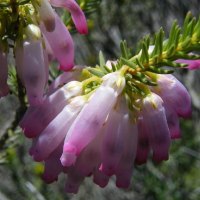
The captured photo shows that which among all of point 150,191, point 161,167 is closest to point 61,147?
point 150,191

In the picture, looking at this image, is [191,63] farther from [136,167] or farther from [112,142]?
[136,167]

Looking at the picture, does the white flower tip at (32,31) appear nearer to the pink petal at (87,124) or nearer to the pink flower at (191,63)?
the pink petal at (87,124)

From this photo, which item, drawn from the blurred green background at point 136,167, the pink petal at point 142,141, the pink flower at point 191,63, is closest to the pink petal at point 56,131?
the pink petal at point 142,141

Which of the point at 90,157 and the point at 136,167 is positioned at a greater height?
the point at 90,157

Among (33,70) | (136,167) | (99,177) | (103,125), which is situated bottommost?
(136,167)

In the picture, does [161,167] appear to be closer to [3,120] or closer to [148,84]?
[3,120]

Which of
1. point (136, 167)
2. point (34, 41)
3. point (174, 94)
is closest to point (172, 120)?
point (174, 94)
